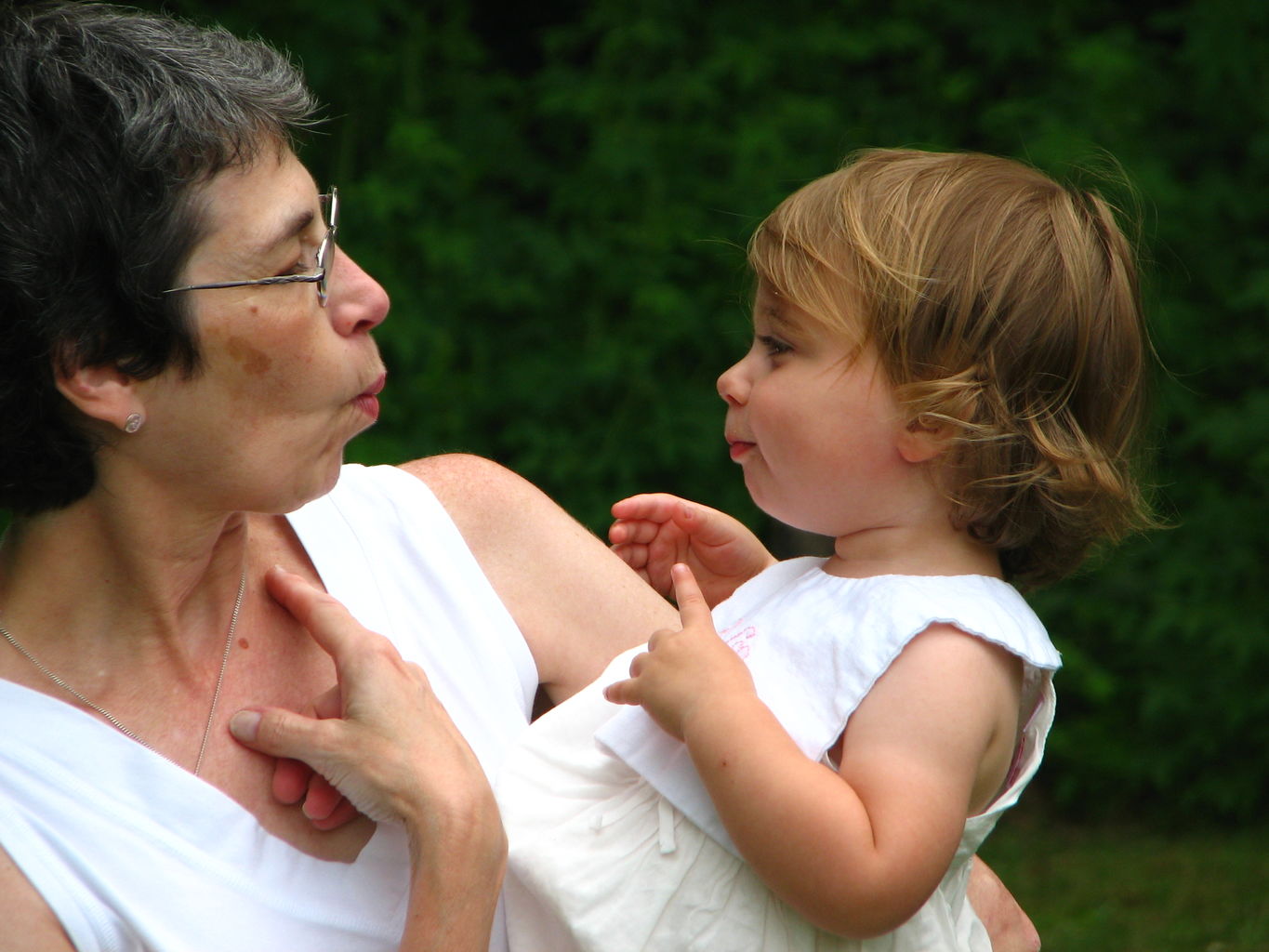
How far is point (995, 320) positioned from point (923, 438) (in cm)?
16

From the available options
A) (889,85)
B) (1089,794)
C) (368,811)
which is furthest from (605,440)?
(368,811)

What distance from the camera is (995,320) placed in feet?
5.42

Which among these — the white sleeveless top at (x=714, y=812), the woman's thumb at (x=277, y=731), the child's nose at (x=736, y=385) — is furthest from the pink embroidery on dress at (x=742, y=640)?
the woman's thumb at (x=277, y=731)

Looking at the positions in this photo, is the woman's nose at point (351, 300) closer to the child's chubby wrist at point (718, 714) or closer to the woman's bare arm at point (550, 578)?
the woman's bare arm at point (550, 578)

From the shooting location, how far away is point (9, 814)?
159 centimetres

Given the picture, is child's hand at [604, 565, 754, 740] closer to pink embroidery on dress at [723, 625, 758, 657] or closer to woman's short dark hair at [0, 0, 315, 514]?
pink embroidery on dress at [723, 625, 758, 657]

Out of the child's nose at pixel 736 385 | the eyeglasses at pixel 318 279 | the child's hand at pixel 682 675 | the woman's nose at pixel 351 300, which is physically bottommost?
the child's hand at pixel 682 675

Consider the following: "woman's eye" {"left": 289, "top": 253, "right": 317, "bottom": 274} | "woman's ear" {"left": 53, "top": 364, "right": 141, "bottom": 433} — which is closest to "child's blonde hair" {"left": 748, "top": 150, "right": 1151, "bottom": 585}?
"woman's eye" {"left": 289, "top": 253, "right": 317, "bottom": 274}

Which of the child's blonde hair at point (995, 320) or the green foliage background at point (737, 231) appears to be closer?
the child's blonde hair at point (995, 320)

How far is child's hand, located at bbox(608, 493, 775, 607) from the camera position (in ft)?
6.95

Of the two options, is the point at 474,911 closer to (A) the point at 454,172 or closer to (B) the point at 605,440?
(B) the point at 605,440

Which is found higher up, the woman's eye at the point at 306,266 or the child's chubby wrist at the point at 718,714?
the woman's eye at the point at 306,266

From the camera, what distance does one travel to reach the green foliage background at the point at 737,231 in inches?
189

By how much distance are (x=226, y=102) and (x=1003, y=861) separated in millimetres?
3941
